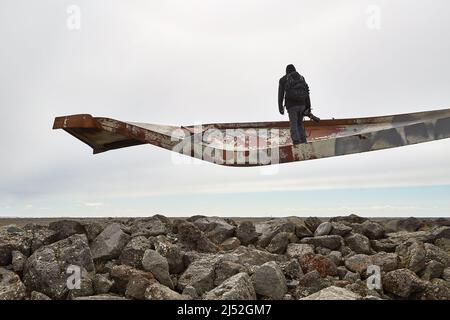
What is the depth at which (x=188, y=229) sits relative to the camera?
7.26 m

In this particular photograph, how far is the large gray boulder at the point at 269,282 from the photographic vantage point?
513 centimetres

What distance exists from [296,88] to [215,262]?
4168 millimetres

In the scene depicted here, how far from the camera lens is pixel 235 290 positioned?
4.68 meters

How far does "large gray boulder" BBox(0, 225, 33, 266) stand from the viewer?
246 inches

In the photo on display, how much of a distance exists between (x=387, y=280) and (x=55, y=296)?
4.57 m

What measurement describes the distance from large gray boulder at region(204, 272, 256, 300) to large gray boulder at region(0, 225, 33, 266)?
3.45 metres

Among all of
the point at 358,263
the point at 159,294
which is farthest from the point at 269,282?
the point at 358,263

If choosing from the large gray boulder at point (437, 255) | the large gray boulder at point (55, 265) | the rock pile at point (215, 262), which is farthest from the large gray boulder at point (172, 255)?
the large gray boulder at point (437, 255)

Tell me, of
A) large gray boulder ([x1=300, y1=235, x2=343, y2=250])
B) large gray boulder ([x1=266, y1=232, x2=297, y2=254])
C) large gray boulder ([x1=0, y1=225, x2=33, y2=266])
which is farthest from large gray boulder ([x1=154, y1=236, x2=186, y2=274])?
large gray boulder ([x1=300, y1=235, x2=343, y2=250])

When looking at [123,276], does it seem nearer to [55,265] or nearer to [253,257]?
[55,265]

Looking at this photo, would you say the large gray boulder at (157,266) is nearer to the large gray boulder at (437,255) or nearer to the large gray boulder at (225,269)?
the large gray boulder at (225,269)

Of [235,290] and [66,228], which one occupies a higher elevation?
[66,228]

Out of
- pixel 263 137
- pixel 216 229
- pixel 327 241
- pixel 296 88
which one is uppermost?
pixel 296 88
